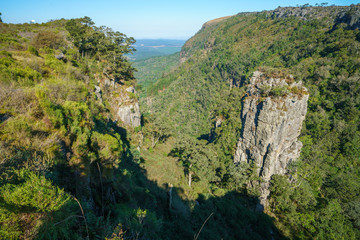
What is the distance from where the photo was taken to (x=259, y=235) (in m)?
21.1

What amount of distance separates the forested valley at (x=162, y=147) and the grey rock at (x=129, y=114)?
0.20m

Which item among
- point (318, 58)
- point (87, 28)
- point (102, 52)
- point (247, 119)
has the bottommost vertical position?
point (247, 119)

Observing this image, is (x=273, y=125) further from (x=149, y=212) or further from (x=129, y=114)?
(x=149, y=212)

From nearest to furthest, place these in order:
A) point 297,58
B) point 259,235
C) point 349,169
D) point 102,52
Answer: point 259,235 < point 102,52 < point 349,169 < point 297,58

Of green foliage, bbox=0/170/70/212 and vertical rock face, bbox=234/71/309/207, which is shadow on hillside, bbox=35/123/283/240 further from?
vertical rock face, bbox=234/71/309/207

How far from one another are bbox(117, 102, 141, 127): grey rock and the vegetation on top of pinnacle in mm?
7366

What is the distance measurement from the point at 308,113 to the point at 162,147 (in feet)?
153

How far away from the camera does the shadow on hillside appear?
Result: 4.18m

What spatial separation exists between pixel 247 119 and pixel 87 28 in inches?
1332

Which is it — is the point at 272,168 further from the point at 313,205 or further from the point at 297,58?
the point at 297,58

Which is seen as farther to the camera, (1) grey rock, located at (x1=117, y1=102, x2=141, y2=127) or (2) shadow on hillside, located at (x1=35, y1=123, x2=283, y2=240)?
(1) grey rock, located at (x1=117, y1=102, x2=141, y2=127)

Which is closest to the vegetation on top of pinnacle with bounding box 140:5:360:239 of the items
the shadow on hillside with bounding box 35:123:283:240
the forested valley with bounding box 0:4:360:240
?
the forested valley with bounding box 0:4:360:240

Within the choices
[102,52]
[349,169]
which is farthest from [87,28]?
[349,169]

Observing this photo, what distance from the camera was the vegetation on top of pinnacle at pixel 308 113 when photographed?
29047 millimetres
